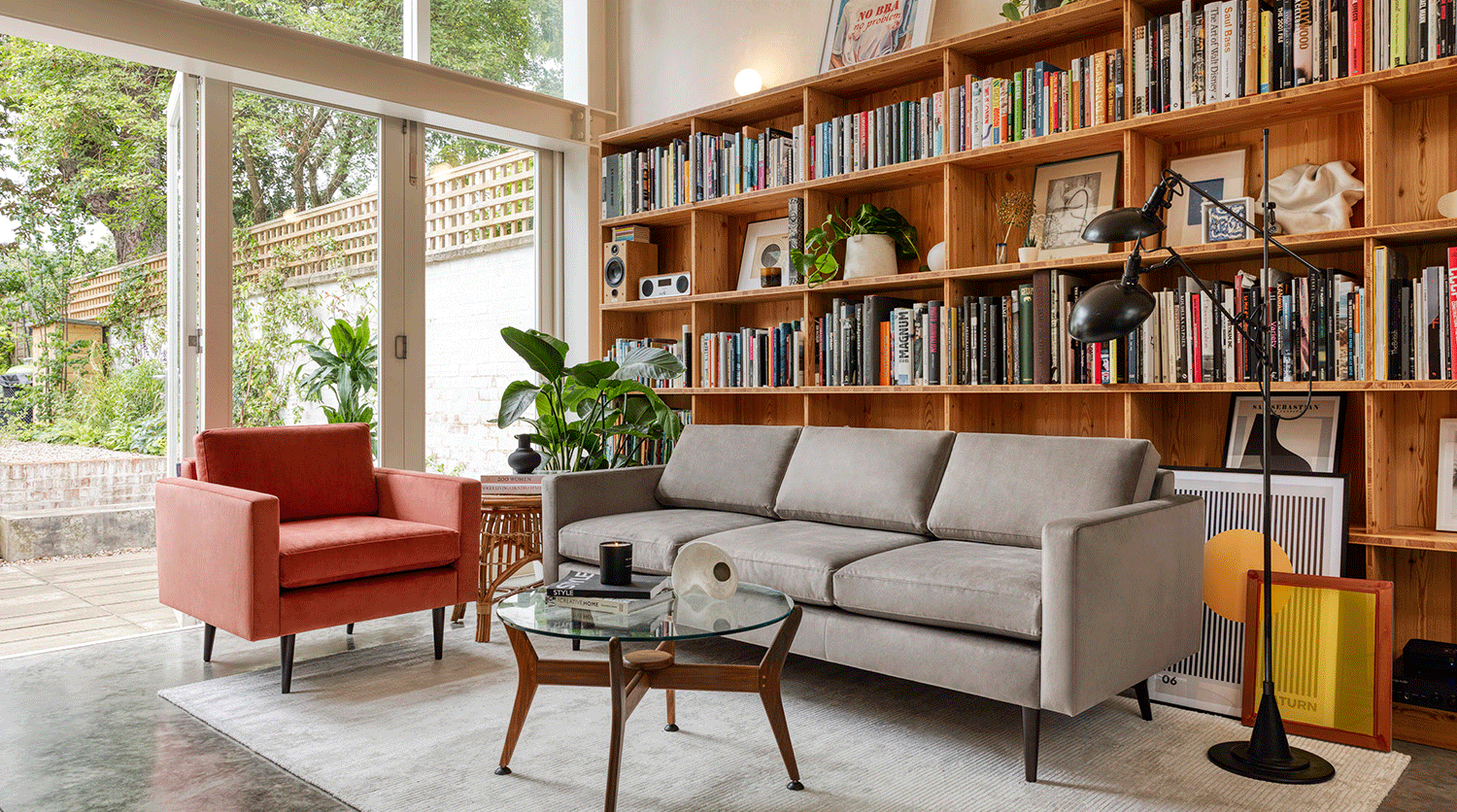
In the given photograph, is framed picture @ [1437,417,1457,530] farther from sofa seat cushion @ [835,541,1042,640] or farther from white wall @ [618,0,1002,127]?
white wall @ [618,0,1002,127]

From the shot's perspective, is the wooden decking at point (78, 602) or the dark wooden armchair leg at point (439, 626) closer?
the dark wooden armchair leg at point (439, 626)

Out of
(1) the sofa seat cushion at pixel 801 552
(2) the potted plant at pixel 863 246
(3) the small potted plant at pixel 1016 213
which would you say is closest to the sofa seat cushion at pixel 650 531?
(1) the sofa seat cushion at pixel 801 552

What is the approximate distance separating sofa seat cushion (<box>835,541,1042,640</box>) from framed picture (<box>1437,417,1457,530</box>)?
1.12 meters

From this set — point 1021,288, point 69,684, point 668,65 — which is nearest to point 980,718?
point 1021,288

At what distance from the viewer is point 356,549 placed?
3.06 metres

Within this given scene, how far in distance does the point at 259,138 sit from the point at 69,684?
7.60 ft

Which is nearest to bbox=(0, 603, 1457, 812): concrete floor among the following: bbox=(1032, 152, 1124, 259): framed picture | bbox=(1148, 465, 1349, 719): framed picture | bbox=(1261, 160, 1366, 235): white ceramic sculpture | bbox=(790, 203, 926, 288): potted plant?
bbox=(1148, 465, 1349, 719): framed picture

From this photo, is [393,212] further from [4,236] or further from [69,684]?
[69,684]

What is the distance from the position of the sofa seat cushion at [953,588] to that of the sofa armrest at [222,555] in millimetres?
1679

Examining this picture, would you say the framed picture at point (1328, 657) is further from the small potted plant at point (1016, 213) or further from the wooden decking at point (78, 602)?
the wooden decking at point (78, 602)

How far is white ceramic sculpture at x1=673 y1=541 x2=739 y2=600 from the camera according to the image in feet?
7.66

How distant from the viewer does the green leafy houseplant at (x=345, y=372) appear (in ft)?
14.1

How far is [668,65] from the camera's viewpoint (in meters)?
5.01

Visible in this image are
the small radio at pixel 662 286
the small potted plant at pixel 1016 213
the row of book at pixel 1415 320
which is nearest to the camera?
the row of book at pixel 1415 320
